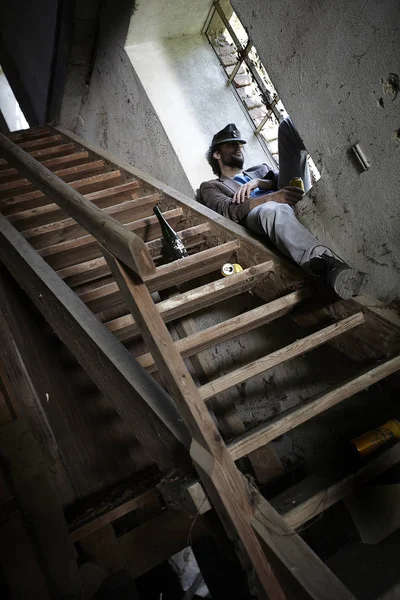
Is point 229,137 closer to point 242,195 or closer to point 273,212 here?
point 242,195

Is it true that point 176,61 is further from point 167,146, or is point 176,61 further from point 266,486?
point 266,486

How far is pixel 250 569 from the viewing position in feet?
4.33

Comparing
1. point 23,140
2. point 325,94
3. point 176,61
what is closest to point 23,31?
point 23,140

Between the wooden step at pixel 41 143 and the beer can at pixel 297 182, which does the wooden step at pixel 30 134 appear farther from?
the beer can at pixel 297 182

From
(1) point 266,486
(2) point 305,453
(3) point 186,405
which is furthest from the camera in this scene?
(2) point 305,453

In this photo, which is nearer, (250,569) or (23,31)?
(250,569)

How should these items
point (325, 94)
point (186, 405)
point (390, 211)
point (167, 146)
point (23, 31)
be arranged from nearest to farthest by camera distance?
point (186, 405), point (390, 211), point (325, 94), point (167, 146), point (23, 31)

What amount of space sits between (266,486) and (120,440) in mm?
1043

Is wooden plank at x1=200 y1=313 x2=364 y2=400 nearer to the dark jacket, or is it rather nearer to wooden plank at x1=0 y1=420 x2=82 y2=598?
wooden plank at x1=0 y1=420 x2=82 y2=598

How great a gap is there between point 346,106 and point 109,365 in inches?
71.2

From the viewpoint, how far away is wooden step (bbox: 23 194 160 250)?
109 inches

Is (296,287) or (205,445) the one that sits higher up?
(296,287)

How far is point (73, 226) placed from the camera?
2859 millimetres

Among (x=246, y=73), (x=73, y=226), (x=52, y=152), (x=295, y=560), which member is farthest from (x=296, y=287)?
(x=52, y=152)
